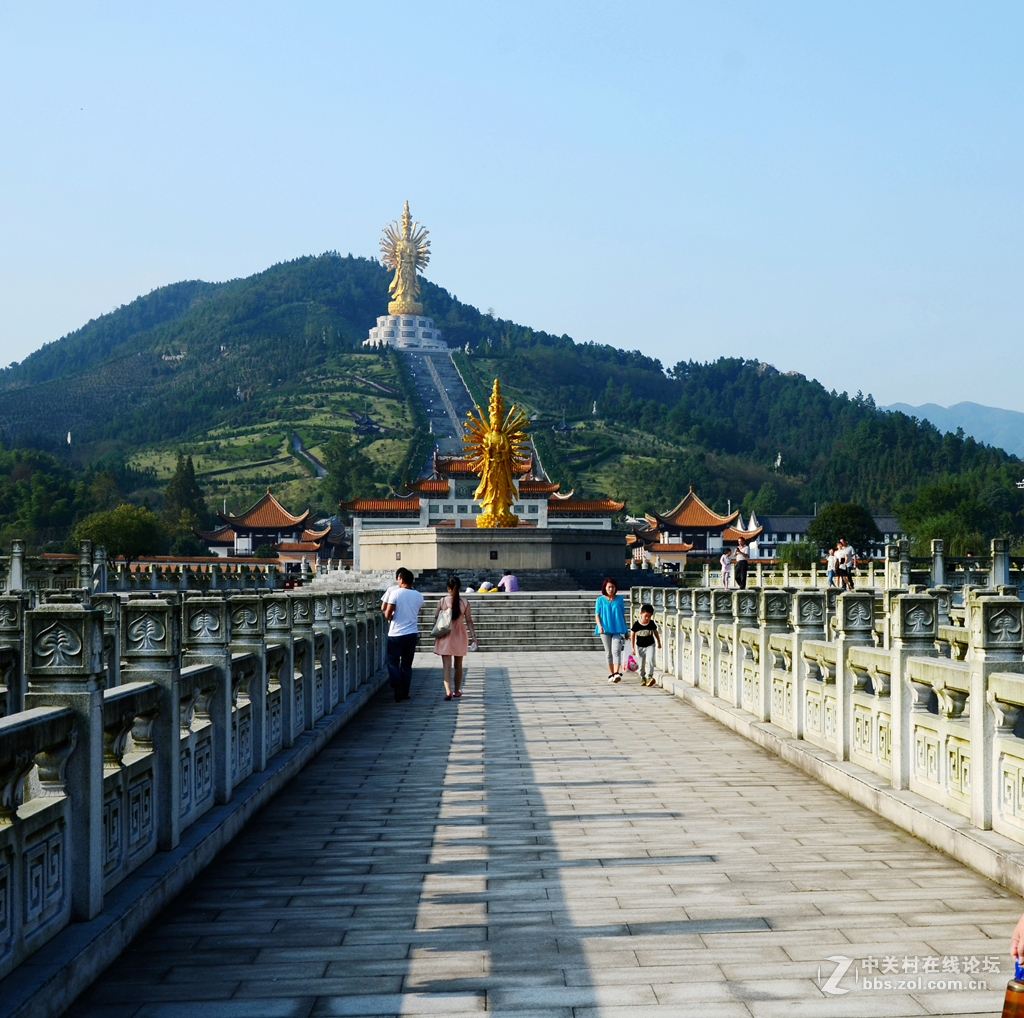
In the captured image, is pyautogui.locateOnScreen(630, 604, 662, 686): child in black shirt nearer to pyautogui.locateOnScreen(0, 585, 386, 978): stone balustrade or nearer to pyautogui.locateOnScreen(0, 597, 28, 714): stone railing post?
pyautogui.locateOnScreen(0, 585, 386, 978): stone balustrade

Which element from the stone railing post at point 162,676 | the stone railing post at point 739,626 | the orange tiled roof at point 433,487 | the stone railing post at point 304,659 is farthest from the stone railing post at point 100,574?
the orange tiled roof at point 433,487

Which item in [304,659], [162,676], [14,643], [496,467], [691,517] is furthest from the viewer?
[691,517]

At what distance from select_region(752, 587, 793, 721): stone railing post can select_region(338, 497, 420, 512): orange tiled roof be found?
208ft

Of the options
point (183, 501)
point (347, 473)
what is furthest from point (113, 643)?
point (347, 473)

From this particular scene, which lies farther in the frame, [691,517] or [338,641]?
[691,517]

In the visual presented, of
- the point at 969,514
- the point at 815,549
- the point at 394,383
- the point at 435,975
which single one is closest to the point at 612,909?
the point at 435,975

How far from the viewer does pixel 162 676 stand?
228 inches

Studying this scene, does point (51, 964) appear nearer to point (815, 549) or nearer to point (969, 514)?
point (815, 549)

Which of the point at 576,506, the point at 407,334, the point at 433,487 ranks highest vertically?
the point at 407,334

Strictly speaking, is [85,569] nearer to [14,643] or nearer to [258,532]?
[14,643]

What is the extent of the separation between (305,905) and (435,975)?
4.15ft

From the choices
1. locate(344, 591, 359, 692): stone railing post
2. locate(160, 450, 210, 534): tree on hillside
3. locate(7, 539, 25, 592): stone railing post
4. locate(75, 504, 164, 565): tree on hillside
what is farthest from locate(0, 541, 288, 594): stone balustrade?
locate(160, 450, 210, 534): tree on hillside

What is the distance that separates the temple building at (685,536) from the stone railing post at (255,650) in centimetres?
7485

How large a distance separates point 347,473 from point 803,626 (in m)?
109
